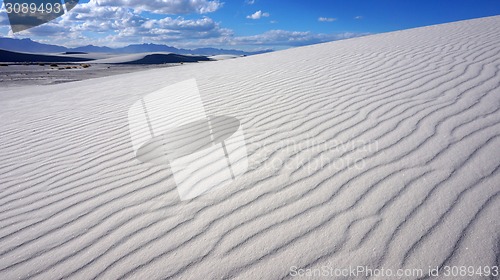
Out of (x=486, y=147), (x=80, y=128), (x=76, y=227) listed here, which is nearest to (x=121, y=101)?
(x=80, y=128)

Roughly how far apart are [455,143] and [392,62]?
4.04 metres

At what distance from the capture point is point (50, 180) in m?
2.88

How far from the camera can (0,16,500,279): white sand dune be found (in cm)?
166

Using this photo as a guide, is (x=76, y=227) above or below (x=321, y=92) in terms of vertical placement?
below

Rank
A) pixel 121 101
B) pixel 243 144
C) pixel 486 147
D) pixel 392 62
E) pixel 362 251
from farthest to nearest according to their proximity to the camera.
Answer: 1. pixel 121 101
2. pixel 392 62
3. pixel 243 144
4. pixel 486 147
5. pixel 362 251

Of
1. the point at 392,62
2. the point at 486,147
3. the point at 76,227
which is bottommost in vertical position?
the point at 76,227

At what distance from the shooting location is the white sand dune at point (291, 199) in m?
1.66

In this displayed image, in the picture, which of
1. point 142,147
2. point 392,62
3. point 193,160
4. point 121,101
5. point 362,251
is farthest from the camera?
point 121,101

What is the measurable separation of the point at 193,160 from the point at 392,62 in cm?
502

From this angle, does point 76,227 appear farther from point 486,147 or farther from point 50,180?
point 486,147

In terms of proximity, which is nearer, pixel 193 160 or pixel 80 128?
pixel 193 160

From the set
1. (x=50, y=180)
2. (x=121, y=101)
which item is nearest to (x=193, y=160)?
(x=50, y=180)

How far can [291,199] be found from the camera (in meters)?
2.11

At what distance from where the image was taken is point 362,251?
163cm
